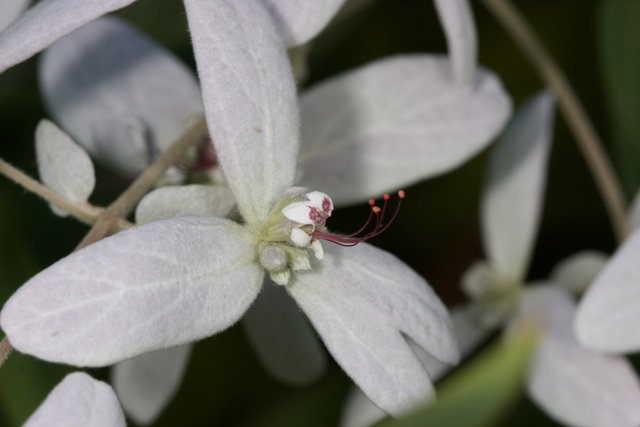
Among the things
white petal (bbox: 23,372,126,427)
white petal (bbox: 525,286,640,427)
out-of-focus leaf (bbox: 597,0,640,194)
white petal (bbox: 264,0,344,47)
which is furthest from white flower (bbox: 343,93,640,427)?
white petal (bbox: 23,372,126,427)

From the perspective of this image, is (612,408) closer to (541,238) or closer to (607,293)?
(607,293)

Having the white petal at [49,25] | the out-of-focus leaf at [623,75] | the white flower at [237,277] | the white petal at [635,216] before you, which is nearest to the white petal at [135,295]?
the white flower at [237,277]

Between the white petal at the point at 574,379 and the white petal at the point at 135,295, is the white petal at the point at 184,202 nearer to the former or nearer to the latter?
the white petal at the point at 135,295

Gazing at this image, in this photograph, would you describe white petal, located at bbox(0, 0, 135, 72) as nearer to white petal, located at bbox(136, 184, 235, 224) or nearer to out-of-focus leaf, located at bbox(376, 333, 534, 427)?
white petal, located at bbox(136, 184, 235, 224)

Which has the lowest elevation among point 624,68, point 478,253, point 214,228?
point 478,253

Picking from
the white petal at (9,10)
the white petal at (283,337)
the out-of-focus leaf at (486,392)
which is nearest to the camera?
the out-of-focus leaf at (486,392)

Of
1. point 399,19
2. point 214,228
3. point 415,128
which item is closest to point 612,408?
point 415,128

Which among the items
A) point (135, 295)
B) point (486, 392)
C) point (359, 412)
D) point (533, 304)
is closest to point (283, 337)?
point (359, 412)
